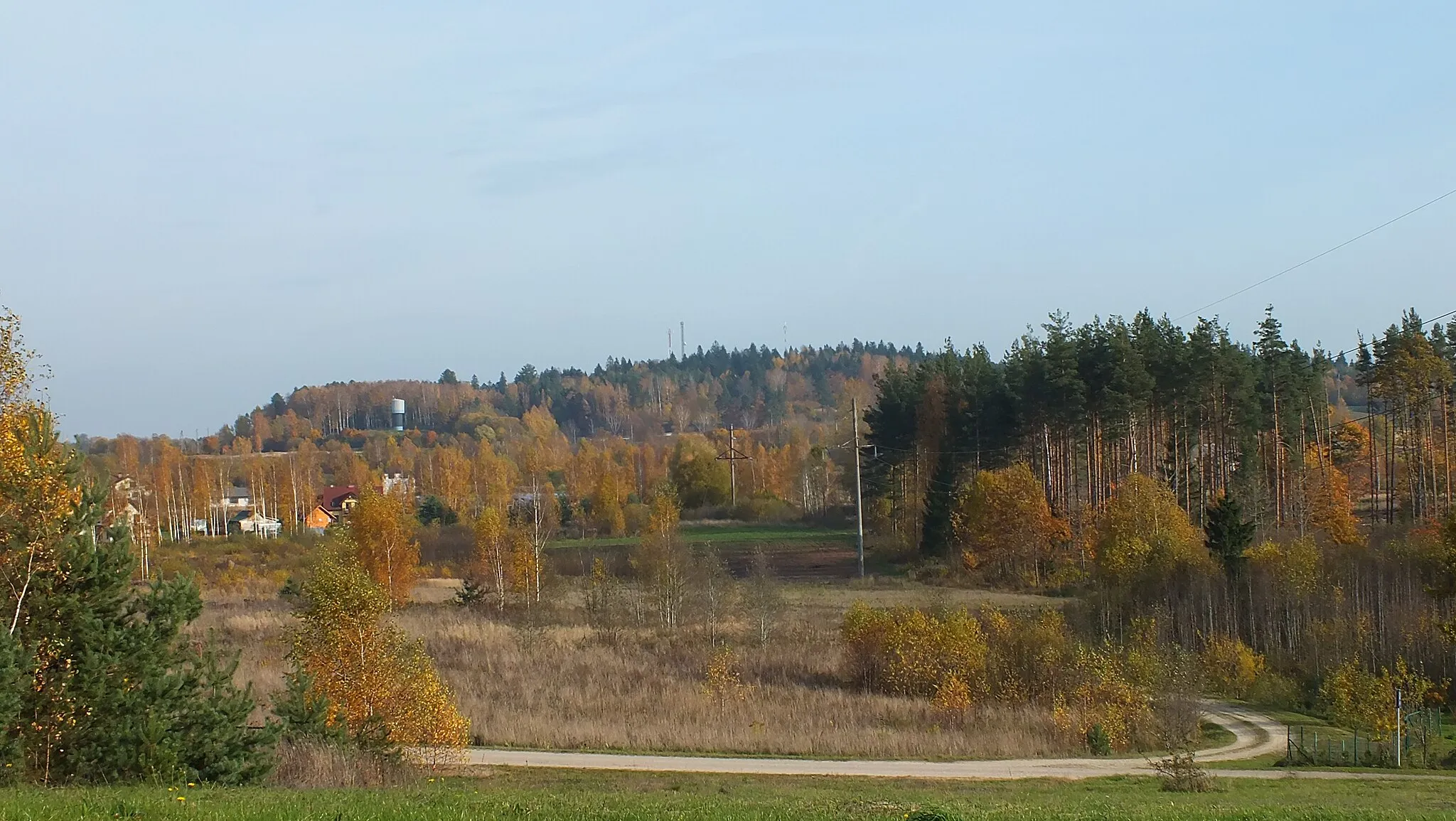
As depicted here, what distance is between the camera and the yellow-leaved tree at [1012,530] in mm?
64438

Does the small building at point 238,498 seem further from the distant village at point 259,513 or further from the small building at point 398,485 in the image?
the small building at point 398,485

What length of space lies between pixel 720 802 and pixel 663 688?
24056 millimetres

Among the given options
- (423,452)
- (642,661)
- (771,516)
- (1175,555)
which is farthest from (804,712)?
(423,452)

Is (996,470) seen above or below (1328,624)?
above

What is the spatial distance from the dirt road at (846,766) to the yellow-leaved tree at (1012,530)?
35567mm

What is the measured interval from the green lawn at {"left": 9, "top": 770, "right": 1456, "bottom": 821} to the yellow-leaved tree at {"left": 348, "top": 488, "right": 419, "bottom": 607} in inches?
1475

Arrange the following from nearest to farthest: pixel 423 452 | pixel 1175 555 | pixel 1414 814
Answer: pixel 1414 814 < pixel 1175 555 < pixel 423 452

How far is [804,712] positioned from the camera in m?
33.7

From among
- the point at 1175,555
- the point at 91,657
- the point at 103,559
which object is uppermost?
the point at 103,559

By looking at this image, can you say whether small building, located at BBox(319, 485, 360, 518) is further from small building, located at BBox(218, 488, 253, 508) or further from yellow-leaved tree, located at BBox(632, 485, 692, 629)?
yellow-leaved tree, located at BBox(632, 485, 692, 629)

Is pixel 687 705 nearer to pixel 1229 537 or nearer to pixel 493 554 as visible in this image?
pixel 1229 537

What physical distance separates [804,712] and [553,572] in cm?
3649

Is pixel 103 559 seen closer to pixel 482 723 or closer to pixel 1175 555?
pixel 482 723

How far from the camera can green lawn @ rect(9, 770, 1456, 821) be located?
11.0m
